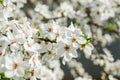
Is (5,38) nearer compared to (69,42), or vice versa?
(5,38)

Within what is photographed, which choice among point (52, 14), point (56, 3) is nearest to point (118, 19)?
point (52, 14)

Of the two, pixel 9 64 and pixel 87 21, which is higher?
pixel 87 21

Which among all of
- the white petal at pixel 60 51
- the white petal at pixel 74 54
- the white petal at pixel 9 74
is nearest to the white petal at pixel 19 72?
the white petal at pixel 9 74

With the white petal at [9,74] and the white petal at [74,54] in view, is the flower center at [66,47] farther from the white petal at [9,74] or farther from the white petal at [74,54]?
the white petal at [9,74]

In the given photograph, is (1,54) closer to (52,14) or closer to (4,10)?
(4,10)

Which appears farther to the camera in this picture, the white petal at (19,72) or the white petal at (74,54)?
the white petal at (74,54)

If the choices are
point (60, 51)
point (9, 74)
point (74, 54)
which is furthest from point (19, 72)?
point (74, 54)

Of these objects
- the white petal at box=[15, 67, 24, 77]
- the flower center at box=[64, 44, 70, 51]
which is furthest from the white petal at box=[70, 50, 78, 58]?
the white petal at box=[15, 67, 24, 77]

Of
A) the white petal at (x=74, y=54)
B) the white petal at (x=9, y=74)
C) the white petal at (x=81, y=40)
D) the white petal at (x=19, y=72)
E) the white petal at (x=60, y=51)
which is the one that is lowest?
the white petal at (x=9, y=74)

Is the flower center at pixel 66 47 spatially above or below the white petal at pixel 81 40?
below

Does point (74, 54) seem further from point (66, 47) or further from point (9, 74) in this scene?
point (9, 74)

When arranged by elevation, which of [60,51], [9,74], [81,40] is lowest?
[9,74]
